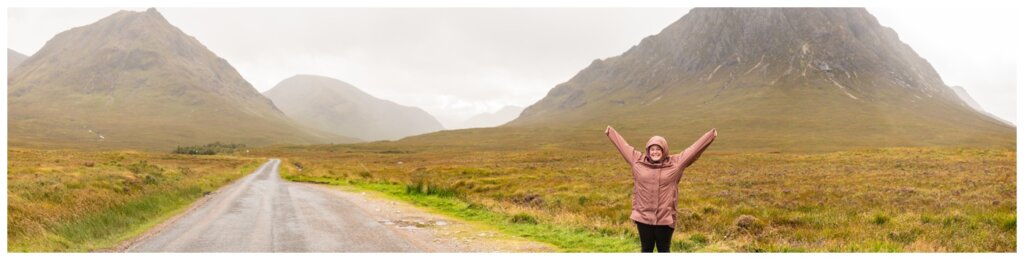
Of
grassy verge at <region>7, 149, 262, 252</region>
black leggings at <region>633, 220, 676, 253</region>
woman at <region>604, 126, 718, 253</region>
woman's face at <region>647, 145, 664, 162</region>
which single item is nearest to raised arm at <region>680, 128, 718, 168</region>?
woman at <region>604, 126, 718, 253</region>

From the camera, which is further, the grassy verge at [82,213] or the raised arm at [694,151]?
the grassy verge at [82,213]

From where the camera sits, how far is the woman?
342 inches

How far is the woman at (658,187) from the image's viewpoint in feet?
28.5

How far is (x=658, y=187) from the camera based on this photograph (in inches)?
344

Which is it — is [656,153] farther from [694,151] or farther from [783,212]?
[783,212]

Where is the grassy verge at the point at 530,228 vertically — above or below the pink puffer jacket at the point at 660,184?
below

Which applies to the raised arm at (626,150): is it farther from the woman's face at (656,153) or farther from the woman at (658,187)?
the woman's face at (656,153)

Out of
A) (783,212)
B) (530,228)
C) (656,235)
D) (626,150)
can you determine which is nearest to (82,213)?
(530,228)

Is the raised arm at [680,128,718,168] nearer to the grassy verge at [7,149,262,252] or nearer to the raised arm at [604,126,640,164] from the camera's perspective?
the raised arm at [604,126,640,164]

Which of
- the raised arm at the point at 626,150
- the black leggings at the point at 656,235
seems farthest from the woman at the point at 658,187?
the raised arm at the point at 626,150

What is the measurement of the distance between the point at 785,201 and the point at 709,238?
12.9 m

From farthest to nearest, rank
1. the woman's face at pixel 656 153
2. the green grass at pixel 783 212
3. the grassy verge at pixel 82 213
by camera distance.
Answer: the green grass at pixel 783 212, the grassy verge at pixel 82 213, the woman's face at pixel 656 153
